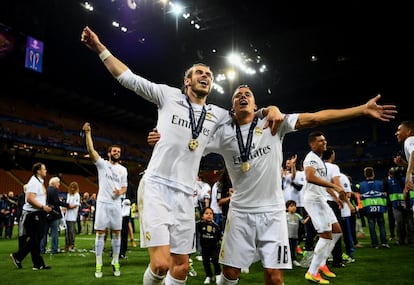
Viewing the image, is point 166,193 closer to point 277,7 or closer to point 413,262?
point 413,262

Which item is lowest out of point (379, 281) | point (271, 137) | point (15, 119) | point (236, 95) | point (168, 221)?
point (379, 281)

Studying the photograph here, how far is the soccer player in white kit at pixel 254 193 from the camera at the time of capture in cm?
379

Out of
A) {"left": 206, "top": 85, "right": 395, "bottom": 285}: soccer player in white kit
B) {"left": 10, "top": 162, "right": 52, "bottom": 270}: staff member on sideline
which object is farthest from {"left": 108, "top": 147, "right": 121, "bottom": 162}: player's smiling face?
{"left": 206, "top": 85, "right": 395, "bottom": 285}: soccer player in white kit

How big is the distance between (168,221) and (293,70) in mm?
30647

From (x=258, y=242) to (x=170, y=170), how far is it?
3.96 ft

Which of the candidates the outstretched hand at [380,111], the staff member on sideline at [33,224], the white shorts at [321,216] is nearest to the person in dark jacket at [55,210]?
the staff member on sideline at [33,224]

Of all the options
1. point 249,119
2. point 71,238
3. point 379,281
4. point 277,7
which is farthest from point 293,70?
point 249,119

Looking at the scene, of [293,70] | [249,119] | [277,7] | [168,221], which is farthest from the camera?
[293,70]

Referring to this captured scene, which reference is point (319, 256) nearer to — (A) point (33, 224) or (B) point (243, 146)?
(B) point (243, 146)

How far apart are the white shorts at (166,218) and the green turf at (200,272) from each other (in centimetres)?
358

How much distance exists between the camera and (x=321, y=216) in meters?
6.66

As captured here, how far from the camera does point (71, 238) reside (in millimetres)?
12445

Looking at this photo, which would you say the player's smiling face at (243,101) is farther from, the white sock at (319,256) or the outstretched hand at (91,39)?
the white sock at (319,256)

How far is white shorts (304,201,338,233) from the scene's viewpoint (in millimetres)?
6555
